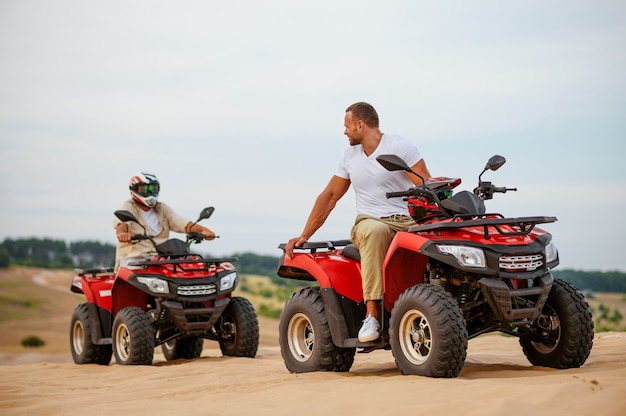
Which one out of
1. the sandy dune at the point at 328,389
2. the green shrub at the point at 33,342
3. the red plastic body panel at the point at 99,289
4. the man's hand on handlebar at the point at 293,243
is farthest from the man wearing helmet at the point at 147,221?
the green shrub at the point at 33,342

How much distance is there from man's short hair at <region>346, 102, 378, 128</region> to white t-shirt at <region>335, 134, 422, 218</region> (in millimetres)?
188

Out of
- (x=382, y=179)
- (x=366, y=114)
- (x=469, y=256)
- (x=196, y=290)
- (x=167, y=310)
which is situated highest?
(x=366, y=114)

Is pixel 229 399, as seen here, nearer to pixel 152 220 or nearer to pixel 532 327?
pixel 532 327

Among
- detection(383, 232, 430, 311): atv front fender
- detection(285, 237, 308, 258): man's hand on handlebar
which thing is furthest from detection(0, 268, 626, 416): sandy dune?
detection(285, 237, 308, 258): man's hand on handlebar

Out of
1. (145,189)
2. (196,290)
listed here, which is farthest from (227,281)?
(145,189)

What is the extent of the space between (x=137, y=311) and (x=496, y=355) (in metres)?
4.59

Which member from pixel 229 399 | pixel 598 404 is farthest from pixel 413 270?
pixel 598 404

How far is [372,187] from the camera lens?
8.80 m

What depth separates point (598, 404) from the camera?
19.6ft

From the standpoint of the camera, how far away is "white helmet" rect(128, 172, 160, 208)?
13.3 metres

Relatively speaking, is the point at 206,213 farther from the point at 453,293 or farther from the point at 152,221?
the point at 453,293

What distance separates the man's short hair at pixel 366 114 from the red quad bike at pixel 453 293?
912 mm

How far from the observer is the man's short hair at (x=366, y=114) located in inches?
353

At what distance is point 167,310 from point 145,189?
1.97m
